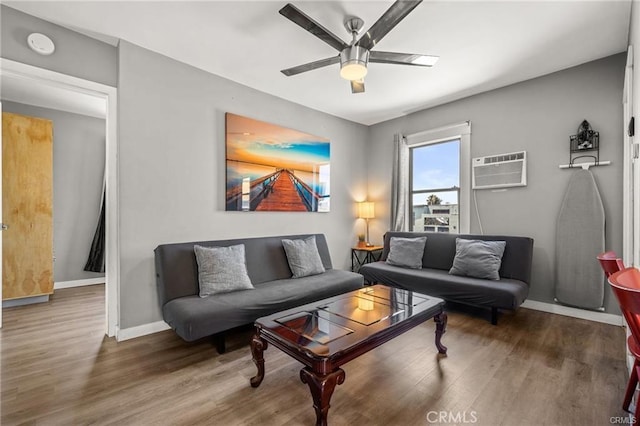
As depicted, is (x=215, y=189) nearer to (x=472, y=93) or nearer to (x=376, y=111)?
(x=376, y=111)

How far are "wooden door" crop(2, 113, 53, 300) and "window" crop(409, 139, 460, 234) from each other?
16.7 ft

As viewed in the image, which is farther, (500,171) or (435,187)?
(435,187)

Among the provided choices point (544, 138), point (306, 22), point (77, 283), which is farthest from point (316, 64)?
point (77, 283)

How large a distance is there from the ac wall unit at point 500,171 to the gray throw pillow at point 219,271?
3151 mm

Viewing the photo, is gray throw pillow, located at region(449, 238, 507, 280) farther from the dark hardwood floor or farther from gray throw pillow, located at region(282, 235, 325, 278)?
gray throw pillow, located at region(282, 235, 325, 278)

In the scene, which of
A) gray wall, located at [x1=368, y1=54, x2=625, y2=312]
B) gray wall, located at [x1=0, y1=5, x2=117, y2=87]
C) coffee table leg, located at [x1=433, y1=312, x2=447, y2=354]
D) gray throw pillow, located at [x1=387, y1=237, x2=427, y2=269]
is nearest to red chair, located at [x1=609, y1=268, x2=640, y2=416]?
coffee table leg, located at [x1=433, y1=312, x2=447, y2=354]

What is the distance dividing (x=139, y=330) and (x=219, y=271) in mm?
904

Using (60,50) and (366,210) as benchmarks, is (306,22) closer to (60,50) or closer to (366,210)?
(60,50)

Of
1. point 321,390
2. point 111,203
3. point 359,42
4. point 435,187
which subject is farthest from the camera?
point 435,187

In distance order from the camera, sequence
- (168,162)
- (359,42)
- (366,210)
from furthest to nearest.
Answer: (366,210) → (168,162) → (359,42)

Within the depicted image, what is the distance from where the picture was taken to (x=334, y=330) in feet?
5.81

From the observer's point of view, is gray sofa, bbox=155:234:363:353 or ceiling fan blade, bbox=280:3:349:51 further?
gray sofa, bbox=155:234:363:353

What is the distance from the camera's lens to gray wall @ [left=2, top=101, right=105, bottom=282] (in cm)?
424

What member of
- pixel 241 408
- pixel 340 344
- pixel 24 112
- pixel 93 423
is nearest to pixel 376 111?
pixel 340 344
